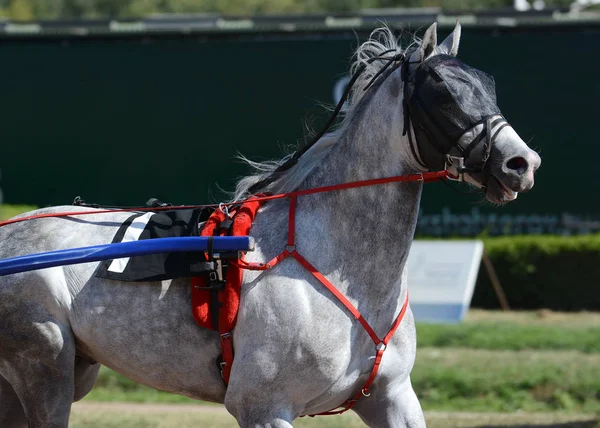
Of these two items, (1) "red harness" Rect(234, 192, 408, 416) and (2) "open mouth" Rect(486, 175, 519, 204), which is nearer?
(2) "open mouth" Rect(486, 175, 519, 204)

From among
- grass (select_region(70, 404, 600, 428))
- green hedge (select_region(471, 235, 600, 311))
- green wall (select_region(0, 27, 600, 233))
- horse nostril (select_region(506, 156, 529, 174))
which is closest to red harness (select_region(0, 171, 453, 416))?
horse nostril (select_region(506, 156, 529, 174))

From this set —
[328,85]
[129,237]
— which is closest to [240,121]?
[328,85]

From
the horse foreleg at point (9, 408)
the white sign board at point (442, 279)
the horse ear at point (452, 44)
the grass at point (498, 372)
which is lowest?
the white sign board at point (442, 279)

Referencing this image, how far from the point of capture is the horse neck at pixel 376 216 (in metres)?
3.95

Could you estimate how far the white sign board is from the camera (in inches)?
445

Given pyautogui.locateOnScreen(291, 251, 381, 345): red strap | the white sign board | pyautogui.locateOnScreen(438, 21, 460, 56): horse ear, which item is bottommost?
the white sign board

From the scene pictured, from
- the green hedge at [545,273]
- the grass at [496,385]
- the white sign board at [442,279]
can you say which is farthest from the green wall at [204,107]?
the grass at [496,385]

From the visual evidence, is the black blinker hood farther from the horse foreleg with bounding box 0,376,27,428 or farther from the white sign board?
the white sign board

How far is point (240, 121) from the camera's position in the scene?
16.6 meters

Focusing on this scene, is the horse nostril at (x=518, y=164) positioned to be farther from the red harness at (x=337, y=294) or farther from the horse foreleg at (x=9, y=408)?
the horse foreleg at (x=9, y=408)

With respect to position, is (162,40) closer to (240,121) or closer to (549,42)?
(240,121)

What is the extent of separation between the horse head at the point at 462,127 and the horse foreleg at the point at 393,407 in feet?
3.22

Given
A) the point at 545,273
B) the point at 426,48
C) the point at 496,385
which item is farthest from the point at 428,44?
the point at 545,273

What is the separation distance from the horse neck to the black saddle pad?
1.78 feet
